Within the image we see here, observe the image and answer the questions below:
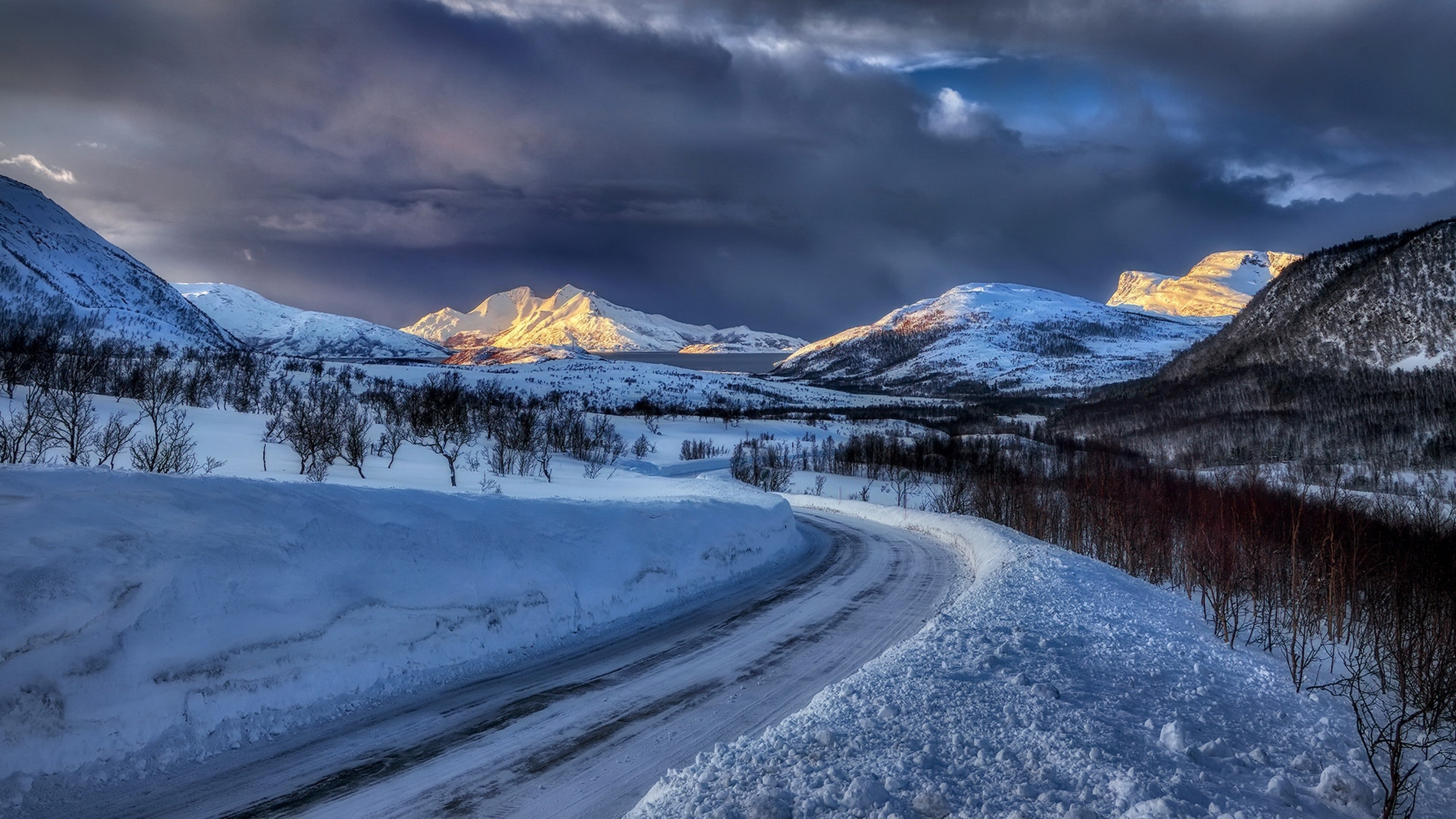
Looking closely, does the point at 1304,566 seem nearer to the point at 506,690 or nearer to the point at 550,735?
the point at 550,735

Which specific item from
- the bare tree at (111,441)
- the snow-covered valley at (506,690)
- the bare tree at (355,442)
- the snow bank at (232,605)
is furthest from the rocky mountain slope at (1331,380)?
the bare tree at (111,441)

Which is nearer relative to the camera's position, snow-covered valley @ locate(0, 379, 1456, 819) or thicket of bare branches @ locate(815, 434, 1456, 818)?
snow-covered valley @ locate(0, 379, 1456, 819)

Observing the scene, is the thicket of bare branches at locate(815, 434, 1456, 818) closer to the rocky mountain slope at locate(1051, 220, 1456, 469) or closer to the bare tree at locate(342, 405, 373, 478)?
the bare tree at locate(342, 405, 373, 478)

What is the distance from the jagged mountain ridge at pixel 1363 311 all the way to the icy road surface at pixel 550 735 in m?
167

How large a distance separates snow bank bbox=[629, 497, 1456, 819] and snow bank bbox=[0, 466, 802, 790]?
4.37 metres

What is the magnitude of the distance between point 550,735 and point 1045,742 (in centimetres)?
469

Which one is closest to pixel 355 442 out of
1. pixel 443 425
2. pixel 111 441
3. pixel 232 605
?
pixel 111 441

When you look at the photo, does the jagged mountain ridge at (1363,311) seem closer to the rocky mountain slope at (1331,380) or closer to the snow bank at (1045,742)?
the rocky mountain slope at (1331,380)

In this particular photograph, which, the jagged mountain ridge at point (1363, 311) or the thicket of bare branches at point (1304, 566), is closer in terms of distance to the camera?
the thicket of bare branches at point (1304, 566)

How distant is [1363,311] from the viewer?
13912 cm

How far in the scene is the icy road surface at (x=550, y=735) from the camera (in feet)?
17.4

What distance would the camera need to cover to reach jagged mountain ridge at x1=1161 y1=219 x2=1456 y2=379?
126438 mm

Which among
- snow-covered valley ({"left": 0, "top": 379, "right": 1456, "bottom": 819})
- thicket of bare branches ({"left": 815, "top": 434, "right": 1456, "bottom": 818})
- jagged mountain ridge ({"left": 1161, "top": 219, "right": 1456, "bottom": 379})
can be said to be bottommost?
thicket of bare branches ({"left": 815, "top": 434, "right": 1456, "bottom": 818})

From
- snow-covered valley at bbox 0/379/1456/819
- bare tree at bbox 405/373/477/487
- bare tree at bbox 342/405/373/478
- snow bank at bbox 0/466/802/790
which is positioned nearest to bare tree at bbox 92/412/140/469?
bare tree at bbox 342/405/373/478
